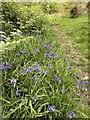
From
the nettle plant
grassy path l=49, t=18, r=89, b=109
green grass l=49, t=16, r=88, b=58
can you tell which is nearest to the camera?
the nettle plant

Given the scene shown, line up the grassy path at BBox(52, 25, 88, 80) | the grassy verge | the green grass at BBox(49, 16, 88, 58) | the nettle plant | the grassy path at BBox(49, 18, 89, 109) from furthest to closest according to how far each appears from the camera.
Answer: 1. the green grass at BBox(49, 16, 88, 58)
2. the grassy verge
3. the grassy path at BBox(52, 25, 88, 80)
4. the grassy path at BBox(49, 18, 89, 109)
5. the nettle plant

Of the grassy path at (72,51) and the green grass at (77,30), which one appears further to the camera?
the green grass at (77,30)

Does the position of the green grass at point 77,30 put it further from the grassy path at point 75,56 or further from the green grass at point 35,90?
the green grass at point 35,90

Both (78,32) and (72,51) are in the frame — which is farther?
(78,32)

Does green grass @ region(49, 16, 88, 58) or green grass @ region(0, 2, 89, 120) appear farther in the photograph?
green grass @ region(49, 16, 88, 58)

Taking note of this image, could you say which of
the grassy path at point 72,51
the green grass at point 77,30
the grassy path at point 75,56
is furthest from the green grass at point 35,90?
the green grass at point 77,30

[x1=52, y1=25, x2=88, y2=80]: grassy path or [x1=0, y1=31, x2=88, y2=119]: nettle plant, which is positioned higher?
[x1=0, y1=31, x2=88, y2=119]: nettle plant

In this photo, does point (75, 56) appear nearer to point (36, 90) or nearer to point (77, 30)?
point (77, 30)

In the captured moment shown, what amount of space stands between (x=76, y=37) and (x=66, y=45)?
48 centimetres

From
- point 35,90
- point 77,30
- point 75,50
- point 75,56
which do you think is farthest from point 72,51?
point 35,90

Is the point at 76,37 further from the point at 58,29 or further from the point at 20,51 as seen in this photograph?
the point at 20,51

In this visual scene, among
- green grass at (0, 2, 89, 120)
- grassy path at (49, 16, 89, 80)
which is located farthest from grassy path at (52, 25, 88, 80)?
green grass at (0, 2, 89, 120)

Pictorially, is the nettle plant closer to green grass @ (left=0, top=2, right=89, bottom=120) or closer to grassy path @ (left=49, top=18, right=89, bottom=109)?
green grass @ (left=0, top=2, right=89, bottom=120)

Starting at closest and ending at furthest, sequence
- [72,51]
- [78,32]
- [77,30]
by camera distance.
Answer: [72,51] < [78,32] < [77,30]
